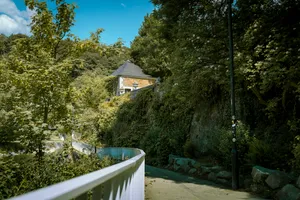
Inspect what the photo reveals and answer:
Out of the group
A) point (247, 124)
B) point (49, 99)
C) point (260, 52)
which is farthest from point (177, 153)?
point (49, 99)

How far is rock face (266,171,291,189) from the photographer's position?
263 inches

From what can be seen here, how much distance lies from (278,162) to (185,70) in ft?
16.3

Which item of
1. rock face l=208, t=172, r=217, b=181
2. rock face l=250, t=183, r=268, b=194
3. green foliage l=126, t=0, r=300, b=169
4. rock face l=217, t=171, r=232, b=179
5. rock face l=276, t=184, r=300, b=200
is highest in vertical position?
green foliage l=126, t=0, r=300, b=169

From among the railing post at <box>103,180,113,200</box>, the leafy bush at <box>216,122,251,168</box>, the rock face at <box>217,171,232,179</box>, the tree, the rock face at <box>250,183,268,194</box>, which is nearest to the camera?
the railing post at <box>103,180,113,200</box>

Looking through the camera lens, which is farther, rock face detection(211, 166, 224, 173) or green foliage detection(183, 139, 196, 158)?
green foliage detection(183, 139, 196, 158)

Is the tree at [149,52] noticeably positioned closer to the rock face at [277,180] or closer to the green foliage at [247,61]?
the green foliage at [247,61]

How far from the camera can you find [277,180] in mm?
6695

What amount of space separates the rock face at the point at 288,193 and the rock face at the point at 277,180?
33 centimetres

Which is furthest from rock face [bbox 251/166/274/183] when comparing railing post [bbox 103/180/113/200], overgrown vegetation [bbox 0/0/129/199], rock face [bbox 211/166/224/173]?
railing post [bbox 103/180/113/200]

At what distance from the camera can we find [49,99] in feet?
26.5

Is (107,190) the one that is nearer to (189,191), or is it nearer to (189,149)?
(189,191)

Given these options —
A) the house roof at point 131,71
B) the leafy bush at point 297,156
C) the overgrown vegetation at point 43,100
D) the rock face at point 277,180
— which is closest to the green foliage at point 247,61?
the leafy bush at point 297,156

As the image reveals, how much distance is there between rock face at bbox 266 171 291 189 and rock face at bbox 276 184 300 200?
0.33 meters

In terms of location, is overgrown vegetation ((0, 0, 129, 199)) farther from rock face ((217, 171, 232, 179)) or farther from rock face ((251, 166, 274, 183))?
rock face ((251, 166, 274, 183))
